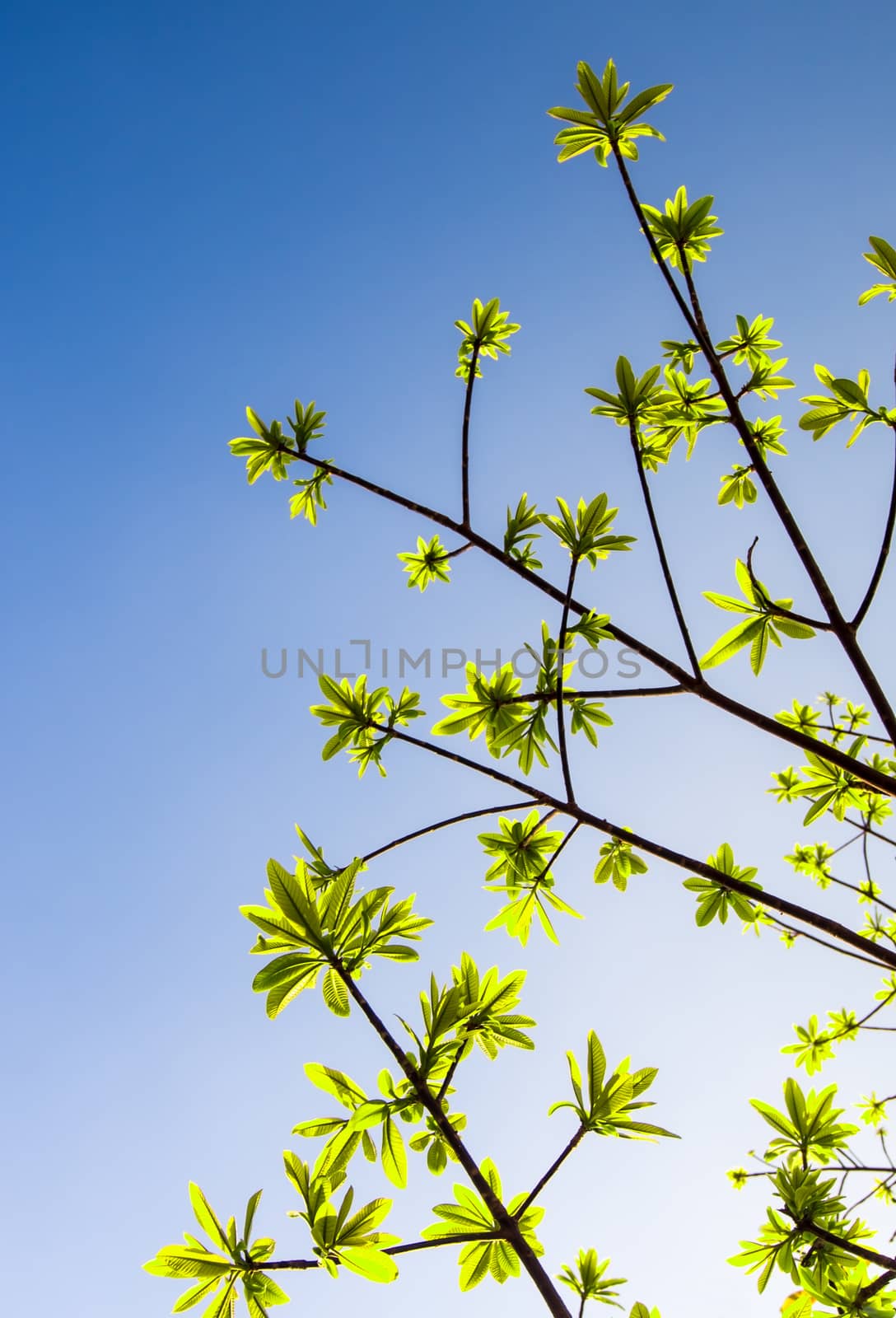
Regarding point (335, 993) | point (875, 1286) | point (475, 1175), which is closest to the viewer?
point (475, 1175)

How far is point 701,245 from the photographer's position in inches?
112

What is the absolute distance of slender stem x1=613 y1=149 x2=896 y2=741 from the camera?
2.15 metres

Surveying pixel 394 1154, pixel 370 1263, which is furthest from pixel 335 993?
pixel 370 1263

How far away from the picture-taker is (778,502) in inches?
88.0

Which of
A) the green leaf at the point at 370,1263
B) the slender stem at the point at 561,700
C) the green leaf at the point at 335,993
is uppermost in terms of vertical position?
the slender stem at the point at 561,700

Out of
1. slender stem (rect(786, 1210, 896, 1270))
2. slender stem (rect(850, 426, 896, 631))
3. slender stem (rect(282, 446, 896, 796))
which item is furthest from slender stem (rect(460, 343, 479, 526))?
slender stem (rect(786, 1210, 896, 1270))

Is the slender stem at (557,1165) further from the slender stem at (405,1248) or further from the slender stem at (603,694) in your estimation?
the slender stem at (603,694)

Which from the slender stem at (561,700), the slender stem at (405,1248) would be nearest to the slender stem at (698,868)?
the slender stem at (561,700)

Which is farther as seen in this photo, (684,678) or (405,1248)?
(684,678)

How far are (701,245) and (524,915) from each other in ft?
9.18

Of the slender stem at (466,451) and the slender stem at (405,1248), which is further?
the slender stem at (466,451)

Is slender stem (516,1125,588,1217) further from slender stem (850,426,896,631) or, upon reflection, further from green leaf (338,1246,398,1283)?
slender stem (850,426,896,631)

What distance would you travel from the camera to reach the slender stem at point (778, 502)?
2152 millimetres

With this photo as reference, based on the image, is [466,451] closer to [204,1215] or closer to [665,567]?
[665,567]
